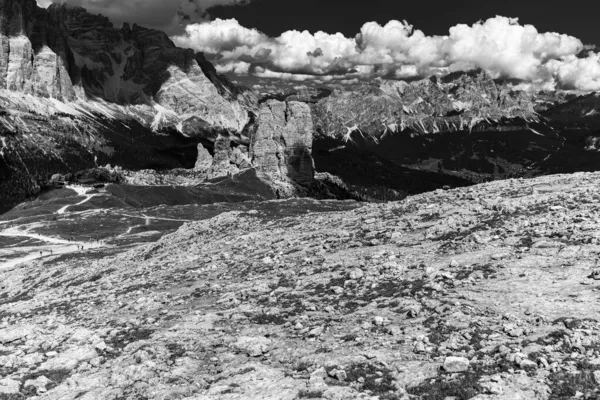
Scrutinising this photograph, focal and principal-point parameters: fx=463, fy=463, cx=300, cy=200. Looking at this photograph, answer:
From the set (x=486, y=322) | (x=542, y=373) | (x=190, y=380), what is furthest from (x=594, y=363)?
(x=190, y=380)

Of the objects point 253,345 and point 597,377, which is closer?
point 597,377

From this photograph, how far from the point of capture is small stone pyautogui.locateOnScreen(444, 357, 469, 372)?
12930 mm

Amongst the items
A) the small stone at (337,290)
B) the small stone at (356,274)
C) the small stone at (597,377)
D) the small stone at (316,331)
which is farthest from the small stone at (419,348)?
the small stone at (356,274)

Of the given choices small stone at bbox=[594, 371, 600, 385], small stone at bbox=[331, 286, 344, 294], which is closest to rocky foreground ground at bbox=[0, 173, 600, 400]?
small stone at bbox=[594, 371, 600, 385]

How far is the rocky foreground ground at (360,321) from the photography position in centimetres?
1310

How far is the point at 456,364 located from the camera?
1305 cm

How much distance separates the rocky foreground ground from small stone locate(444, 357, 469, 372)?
37 mm

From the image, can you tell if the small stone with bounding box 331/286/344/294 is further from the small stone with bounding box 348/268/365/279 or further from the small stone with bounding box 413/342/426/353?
the small stone with bounding box 413/342/426/353

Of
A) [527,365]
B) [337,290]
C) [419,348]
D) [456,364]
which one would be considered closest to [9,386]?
[337,290]

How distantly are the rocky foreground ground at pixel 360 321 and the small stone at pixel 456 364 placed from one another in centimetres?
4

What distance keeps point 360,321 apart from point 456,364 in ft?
15.5

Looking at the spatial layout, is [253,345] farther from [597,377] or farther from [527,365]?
[597,377]

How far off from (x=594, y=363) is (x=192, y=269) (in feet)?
79.6

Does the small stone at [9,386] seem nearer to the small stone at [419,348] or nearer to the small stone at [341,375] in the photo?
the small stone at [341,375]
